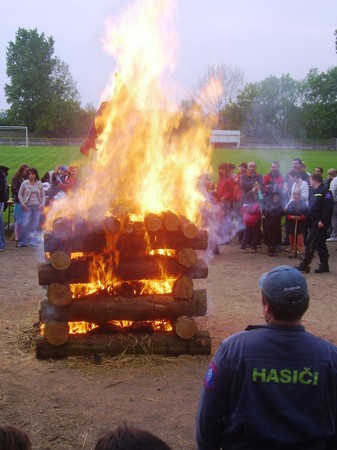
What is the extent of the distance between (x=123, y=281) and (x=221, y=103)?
50.7 m

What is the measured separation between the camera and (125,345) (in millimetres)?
6754

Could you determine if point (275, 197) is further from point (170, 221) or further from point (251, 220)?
point (170, 221)

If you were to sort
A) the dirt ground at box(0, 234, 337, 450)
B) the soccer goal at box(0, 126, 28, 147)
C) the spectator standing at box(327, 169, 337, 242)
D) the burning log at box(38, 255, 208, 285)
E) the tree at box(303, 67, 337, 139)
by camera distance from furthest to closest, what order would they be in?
the tree at box(303, 67, 337, 139), the soccer goal at box(0, 126, 28, 147), the spectator standing at box(327, 169, 337, 242), the burning log at box(38, 255, 208, 285), the dirt ground at box(0, 234, 337, 450)

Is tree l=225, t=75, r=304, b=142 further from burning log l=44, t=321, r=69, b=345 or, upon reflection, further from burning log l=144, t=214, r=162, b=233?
burning log l=44, t=321, r=69, b=345

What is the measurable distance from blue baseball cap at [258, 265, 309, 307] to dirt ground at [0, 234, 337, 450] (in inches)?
98.4

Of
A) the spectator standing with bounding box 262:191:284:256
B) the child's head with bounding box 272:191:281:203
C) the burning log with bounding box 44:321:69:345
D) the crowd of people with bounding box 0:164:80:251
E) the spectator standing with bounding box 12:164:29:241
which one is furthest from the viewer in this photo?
the spectator standing with bounding box 12:164:29:241

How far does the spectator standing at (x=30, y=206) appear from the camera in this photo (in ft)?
46.6

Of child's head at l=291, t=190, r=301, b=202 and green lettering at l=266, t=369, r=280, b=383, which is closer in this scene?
green lettering at l=266, t=369, r=280, b=383

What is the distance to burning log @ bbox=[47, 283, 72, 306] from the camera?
6.63 metres

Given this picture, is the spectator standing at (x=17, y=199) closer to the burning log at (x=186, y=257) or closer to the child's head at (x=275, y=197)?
the child's head at (x=275, y=197)

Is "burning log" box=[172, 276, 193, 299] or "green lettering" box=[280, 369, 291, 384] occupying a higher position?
"green lettering" box=[280, 369, 291, 384]

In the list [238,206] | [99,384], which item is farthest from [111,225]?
[238,206]

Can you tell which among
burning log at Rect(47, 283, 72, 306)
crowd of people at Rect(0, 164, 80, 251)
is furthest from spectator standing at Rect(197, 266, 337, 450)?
crowd of people at Rect(0, 164, 80, 251)

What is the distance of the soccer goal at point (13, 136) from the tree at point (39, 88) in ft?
15.5
